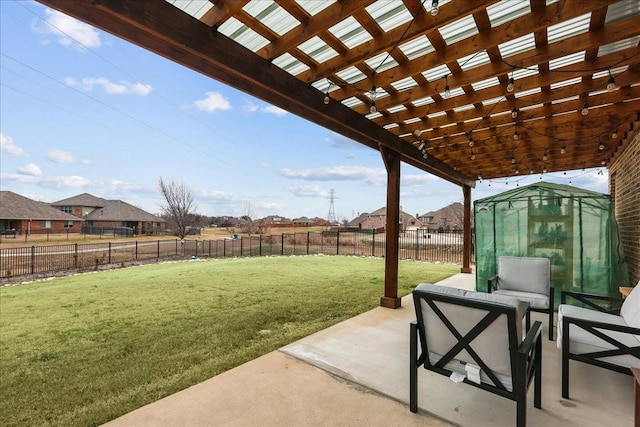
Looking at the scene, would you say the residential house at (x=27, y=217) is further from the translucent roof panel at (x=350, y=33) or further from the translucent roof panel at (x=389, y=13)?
the translucent roof panel at (x=389, y=13)

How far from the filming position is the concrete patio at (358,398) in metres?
2.02

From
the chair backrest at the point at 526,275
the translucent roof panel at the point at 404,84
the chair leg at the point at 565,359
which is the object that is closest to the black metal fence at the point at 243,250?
the chair backrest at the point at 526,275

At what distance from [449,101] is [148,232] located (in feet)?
121

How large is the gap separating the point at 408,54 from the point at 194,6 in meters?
1.77

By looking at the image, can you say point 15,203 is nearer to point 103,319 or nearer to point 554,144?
point 103,319

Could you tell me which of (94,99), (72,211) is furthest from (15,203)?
(94,99)

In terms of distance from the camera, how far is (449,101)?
3559 millimetres

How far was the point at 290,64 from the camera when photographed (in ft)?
9.14

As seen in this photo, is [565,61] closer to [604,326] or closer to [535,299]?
[604,326]

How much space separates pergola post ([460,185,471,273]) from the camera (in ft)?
26.8

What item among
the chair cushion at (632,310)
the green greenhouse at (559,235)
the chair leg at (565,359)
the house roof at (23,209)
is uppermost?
the house roof at (23,209)

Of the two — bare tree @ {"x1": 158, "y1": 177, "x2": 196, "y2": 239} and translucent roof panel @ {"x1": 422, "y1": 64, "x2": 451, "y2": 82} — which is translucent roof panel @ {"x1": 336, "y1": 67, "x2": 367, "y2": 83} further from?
bare tree @ {"x1": 158, "y1": 177, "x2": 196, "y2": 239}

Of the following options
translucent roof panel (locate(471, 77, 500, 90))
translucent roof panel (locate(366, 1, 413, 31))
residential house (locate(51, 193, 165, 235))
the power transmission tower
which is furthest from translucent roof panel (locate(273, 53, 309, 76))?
the power transmission tower

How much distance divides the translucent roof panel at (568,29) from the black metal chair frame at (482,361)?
2.11m
